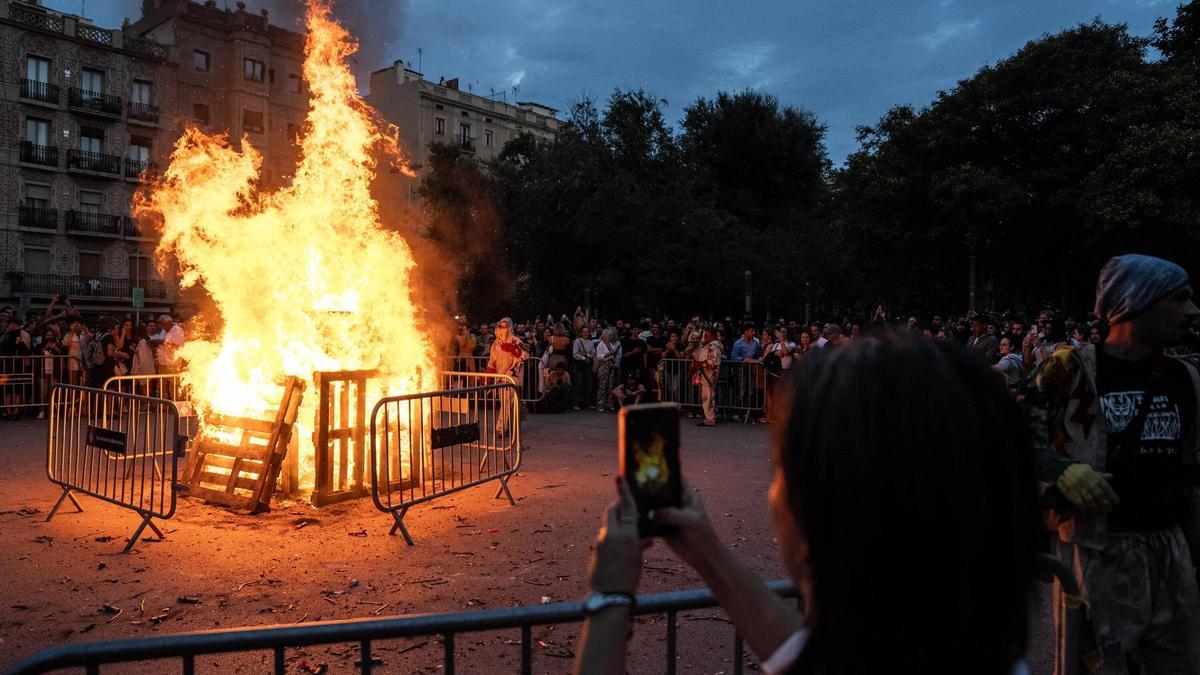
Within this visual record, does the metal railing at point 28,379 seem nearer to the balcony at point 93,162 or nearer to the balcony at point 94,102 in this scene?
the balcony at point 93,162

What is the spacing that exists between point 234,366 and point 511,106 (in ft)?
190

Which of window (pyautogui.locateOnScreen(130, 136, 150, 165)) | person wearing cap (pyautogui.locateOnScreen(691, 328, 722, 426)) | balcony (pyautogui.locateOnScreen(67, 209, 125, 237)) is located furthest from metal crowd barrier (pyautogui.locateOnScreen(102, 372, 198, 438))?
window (pyautogui.locateOnScreen(130, 136, 150, 165))

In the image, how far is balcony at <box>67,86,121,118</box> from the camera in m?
40.0

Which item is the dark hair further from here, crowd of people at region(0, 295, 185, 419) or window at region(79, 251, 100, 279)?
window at region(79, 251, 100, 279)

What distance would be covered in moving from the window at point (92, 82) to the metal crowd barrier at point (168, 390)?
32.6m

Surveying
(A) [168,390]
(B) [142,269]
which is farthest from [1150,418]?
(B) [142,269]

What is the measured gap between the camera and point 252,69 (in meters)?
46.7

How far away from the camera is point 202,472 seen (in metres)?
8.45

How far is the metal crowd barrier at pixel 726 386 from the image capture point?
15.9 metres

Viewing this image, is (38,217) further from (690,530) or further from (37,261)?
(690,530)

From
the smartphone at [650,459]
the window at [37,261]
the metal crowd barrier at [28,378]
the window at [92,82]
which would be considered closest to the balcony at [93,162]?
the window at [92,82]

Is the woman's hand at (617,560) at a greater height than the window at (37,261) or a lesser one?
lesser

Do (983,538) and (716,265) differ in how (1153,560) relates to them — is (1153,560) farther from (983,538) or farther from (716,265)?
(716,265)

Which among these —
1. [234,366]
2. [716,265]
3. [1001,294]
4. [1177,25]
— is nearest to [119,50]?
[716,265]
